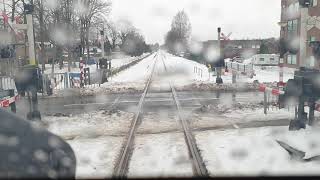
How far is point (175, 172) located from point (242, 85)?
49.3 feet

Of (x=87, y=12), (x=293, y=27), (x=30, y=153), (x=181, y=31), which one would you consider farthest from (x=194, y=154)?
(x=181, y=31)

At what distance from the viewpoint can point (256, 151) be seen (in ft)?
24.5

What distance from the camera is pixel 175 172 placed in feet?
20.7

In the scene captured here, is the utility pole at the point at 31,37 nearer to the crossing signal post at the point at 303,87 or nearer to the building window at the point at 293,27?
the crossing signal post at the point at 303,87

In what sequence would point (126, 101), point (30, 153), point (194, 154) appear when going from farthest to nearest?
point (126, 101)
point (194, 154)
point (30, 153)

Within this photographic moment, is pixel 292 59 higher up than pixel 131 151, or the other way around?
pixel 292 59

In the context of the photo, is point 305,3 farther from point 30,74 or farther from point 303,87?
point 30,74

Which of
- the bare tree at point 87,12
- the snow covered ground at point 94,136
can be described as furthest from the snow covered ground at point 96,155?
the bare tree at point 87,12

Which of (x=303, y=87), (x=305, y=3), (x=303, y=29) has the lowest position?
(x=303, y=87)

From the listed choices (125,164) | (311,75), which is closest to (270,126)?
(311,75)

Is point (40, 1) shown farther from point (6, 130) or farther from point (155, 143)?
point (6, 130)

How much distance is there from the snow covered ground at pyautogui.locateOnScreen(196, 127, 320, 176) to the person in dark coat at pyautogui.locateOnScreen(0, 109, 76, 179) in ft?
9.07

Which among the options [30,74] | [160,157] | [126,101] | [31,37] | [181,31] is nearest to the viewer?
[160,157]

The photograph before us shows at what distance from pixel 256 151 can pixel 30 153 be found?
4.76m
